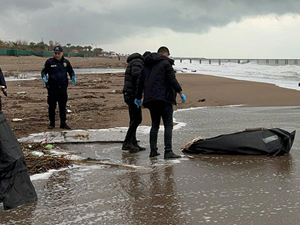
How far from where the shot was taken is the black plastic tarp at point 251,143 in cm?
576

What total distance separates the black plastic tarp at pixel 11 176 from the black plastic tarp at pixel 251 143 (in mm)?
2829

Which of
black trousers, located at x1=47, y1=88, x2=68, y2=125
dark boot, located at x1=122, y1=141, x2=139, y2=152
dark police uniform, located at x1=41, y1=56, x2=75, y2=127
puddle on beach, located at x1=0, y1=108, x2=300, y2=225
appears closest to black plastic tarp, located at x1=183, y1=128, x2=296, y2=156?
puddle on beach, located at x1=0, y1=108, x2=300, y2=225

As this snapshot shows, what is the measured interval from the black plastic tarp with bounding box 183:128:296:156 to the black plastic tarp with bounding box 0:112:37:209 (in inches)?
111

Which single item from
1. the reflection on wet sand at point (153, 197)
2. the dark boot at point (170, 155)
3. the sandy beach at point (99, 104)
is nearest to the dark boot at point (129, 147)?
→ the dark boot at point (170, 155)

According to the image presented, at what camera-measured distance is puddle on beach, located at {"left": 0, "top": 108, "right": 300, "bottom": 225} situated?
11.6 feet

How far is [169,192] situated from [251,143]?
2.05 meters

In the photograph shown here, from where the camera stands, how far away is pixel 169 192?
14.0ft

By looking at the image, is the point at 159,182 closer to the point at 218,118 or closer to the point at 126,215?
the point at 126,215

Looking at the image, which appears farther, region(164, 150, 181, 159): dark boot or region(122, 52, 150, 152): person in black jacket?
region(122, 52, 150, 152): person in black jacket

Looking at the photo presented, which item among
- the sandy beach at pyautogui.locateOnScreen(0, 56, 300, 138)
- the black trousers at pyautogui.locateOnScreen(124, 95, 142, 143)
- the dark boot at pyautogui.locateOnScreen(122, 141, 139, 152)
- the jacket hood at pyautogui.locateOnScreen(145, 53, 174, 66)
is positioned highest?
the jacket hood at pyautogui.locateOnScreen(145, 53, 174, 66)

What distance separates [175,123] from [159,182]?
4.63 metres

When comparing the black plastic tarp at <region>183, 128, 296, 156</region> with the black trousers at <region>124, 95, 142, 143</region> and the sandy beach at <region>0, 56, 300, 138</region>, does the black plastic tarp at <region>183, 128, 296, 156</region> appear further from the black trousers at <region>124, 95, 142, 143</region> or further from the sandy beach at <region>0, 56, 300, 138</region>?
the sandy beach at <region>0, 56, 300, 138</region>

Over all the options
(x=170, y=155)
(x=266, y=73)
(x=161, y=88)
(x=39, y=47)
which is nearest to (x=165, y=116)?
(x=161, y=88)

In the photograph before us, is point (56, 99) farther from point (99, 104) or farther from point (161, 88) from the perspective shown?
point (99, 104)
